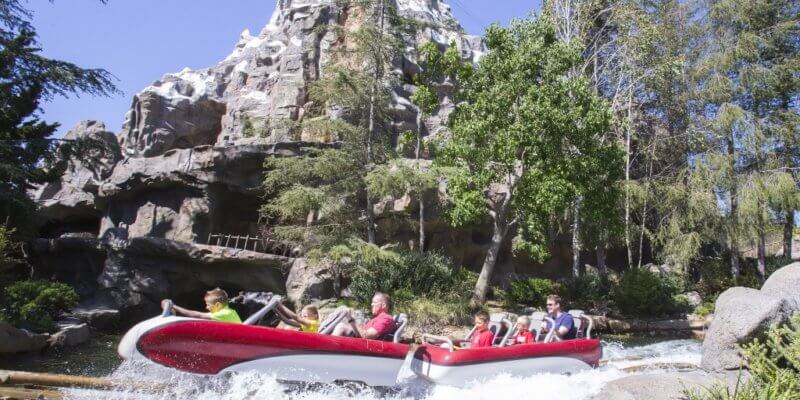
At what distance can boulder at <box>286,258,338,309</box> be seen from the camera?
17.8 meters

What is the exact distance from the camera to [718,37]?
70.9 feet

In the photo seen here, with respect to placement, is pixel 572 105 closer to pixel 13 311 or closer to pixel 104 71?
pixel 104 71

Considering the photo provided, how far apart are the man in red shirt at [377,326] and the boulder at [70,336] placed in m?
8.04

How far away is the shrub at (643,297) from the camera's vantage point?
17609 millimetres

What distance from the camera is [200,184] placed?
71.7 ft

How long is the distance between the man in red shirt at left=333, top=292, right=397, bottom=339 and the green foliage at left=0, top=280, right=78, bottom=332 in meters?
8.51

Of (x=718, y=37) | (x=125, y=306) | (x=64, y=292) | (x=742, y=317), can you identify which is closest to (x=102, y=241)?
(x=125, y=306)

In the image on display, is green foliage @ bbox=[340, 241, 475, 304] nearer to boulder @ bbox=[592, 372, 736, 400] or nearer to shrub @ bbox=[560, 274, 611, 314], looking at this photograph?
shrub @ bbox=[560, 274, 611, 314]

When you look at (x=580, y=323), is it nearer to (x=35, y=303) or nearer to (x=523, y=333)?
(x=523, y=333)

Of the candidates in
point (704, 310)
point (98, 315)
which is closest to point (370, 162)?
point (98, 315)

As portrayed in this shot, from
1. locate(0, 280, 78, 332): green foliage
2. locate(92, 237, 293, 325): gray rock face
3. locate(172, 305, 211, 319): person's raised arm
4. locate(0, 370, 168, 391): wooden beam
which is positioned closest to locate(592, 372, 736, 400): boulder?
locate(172, 305, 211, 319): person's raised arm

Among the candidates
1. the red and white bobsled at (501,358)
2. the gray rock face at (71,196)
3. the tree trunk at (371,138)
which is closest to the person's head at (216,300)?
the red and white bobsled at (501,358)

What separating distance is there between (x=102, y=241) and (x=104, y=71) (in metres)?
6.87

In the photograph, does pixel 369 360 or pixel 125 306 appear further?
pixel 125 306
